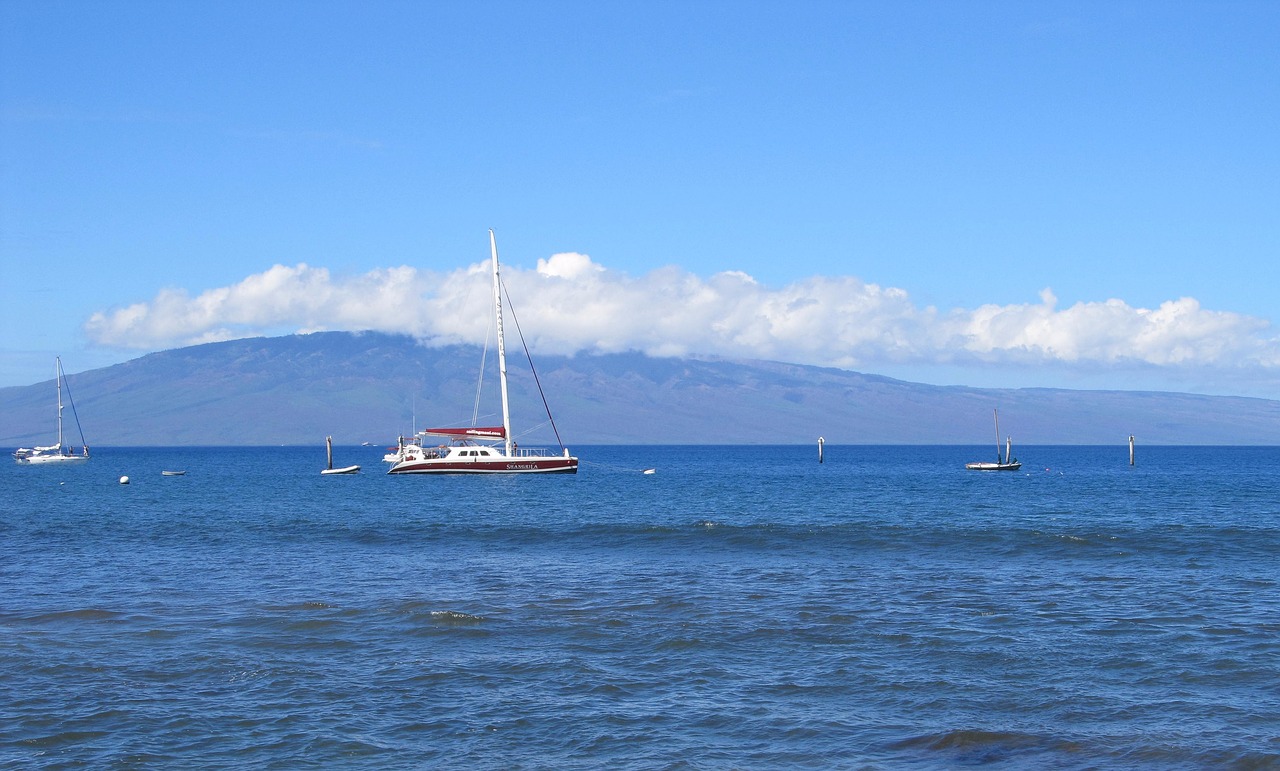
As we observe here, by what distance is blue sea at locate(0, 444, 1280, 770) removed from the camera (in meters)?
17.7

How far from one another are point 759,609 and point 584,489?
6334 centimetres

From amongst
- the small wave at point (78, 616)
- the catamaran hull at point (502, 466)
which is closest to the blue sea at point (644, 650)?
the small wave at point (78, 616)

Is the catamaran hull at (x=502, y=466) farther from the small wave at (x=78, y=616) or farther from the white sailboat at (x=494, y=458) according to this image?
the small wave at (x=78, y=616)

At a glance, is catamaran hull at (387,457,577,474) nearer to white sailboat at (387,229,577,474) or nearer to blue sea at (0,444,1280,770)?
white sailboat at (387,229,577,474)

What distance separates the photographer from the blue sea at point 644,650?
17656mm

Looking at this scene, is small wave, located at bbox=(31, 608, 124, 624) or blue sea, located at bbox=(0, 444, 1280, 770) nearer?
blue sea, located at bbox=(0, 444, 1280, 770)

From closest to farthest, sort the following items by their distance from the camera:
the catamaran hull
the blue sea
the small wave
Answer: the blue sea
the small wave
the catamaran hull

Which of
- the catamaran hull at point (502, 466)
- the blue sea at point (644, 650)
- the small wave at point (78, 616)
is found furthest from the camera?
the catamaran hull at point (502, 466)

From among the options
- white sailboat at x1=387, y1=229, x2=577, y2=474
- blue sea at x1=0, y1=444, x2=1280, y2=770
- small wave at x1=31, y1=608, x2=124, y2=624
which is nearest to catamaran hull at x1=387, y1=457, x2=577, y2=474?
white sailboat at x1=387, y1=229, x2=577, y2=474

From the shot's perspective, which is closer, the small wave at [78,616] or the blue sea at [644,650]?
the blue sea at [644,650]

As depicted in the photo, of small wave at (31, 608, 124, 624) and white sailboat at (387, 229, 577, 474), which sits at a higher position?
white sailboat at (387, 229, 577, 474)

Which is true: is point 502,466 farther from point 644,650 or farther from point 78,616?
point 644,650

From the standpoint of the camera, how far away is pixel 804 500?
253 ft

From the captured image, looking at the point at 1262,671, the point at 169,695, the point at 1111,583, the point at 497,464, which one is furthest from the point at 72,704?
the point at 497,464
